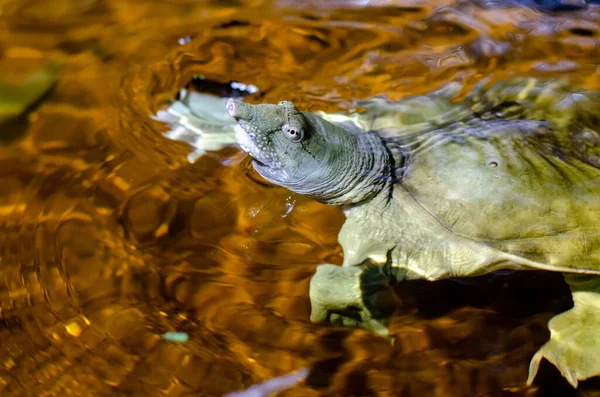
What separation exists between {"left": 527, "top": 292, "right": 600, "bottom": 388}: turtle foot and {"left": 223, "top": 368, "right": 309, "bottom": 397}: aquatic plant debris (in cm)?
94

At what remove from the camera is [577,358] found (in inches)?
79.4

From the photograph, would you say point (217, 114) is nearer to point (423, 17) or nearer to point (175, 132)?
point (175, 132)

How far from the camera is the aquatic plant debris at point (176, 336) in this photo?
212 cm

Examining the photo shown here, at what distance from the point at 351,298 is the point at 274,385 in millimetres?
459

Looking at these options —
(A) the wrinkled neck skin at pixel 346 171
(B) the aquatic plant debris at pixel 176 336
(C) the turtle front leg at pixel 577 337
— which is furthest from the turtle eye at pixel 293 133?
(C) the turtle front leg at pixel 577 337

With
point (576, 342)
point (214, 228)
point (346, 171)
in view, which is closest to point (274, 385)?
point (214, 228)

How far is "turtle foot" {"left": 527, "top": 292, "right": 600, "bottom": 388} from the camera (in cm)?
200

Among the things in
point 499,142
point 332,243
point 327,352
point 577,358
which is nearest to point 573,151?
point 499,142

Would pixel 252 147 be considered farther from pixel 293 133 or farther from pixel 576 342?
pixel 576 342

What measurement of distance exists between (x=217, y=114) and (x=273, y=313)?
1.11m

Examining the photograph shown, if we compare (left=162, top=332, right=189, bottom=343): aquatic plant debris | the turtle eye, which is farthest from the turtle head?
(left=162, top=332, right=189, bottom=343): aquatic plant debris

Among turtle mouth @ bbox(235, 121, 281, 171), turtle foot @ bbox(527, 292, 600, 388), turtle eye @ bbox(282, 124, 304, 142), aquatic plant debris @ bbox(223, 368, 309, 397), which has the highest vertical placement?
turtle eye @ bbox(282, 124, 304, 142)

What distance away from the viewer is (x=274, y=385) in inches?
80.8

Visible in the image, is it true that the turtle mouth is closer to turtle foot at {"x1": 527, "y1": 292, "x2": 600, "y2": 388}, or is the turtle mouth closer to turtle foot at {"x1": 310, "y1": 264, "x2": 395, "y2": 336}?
turtle foot at {"x1": 310, "y1": 264, "x2": 395, "y2": 336}
